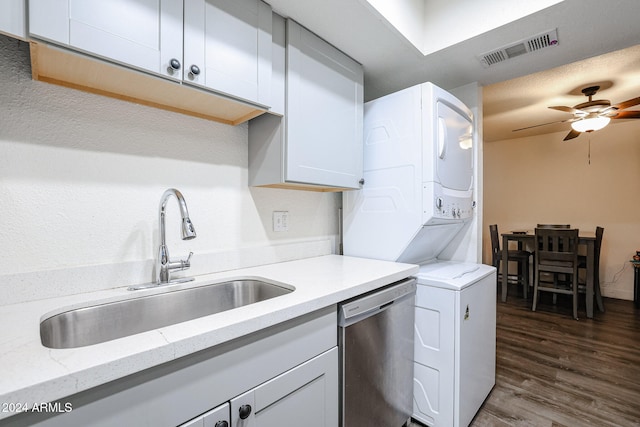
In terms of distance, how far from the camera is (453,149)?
6.00 ft

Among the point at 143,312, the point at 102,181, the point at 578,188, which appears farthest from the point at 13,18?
the point at 578,188

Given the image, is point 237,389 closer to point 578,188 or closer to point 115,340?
point 115,340

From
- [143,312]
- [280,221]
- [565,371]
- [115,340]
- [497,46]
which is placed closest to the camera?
[115,340]

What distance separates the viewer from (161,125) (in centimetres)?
133

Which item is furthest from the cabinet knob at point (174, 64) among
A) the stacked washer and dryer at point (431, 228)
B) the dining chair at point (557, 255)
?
the dining chair at point (557, 255)

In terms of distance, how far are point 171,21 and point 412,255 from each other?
1725 mm

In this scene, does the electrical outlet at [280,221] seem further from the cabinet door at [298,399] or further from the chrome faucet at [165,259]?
the cabinet door at [298,399]

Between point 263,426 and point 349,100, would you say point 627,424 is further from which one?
point 349,100

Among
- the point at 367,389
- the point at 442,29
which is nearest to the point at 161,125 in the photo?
the point at 367,389

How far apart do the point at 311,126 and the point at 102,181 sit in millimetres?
977

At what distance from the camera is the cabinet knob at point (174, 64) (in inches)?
40.5

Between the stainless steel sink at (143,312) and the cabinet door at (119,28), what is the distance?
84 centimetres

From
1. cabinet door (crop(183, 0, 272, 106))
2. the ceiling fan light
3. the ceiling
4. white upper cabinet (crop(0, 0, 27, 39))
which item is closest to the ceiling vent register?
the ceiling

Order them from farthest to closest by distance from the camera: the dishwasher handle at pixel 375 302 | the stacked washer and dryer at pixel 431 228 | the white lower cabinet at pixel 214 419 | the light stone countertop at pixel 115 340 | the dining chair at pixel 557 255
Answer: the dining chair at pixel 557 255 → the stacked washer and dryer at pixel 431 228 → the dishwasher handle at pixel 375 302 → the white lower cabinet at pixel 214 419 → the light stone countertop at pixel 115 340
